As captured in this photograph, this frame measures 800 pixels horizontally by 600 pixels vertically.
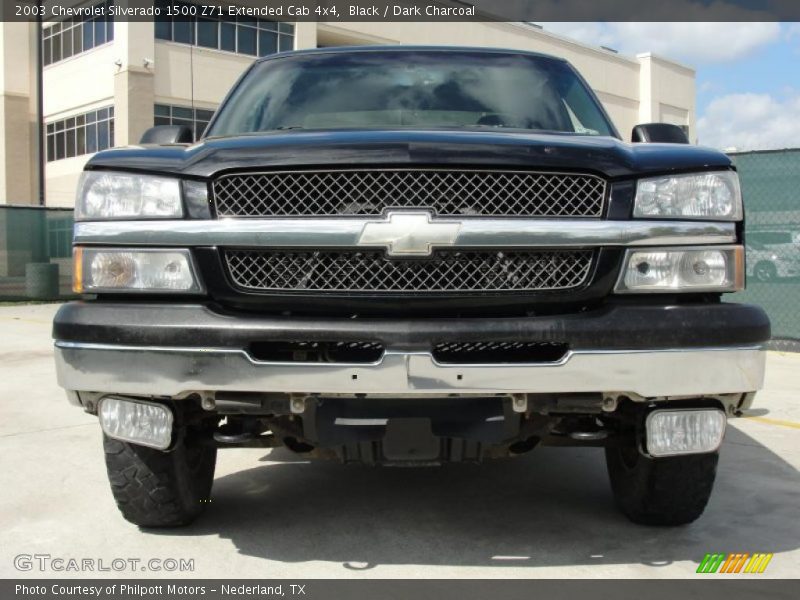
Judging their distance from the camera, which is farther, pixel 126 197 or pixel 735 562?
pixel 735 562

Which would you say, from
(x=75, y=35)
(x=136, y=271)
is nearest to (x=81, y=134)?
(x=75, y=35)

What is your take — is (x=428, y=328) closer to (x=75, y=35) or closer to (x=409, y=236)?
(x=409, y=236)

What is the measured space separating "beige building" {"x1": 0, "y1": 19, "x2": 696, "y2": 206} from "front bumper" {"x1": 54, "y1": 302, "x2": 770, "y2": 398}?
2466 centimetres

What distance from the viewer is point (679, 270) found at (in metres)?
2.84

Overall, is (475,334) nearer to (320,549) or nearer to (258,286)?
(258,286)

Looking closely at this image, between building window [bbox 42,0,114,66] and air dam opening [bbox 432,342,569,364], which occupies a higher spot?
building window [bbox 42,0,114,66]

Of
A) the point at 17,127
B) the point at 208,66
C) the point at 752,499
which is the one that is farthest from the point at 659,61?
the point at 752,499

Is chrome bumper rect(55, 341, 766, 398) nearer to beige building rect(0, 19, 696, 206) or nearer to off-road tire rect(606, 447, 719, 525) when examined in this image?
off-road tire rect(606, 447, 719, 525)

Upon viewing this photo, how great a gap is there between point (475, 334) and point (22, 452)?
3331mm

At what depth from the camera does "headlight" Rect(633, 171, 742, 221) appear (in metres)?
2.87

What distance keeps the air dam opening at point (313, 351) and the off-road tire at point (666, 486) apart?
1.27 meters

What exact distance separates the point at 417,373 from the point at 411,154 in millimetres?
714

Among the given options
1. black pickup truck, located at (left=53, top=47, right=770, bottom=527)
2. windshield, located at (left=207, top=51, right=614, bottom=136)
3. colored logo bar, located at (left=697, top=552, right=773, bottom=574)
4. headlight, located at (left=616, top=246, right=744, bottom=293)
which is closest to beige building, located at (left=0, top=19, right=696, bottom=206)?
windshield, located at (left=207, top=51, right=614, bottom=136)

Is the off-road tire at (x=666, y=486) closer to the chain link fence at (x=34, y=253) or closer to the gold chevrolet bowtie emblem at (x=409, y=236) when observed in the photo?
the gold chevrolet bowtie emblem at (x=409, y=236)
